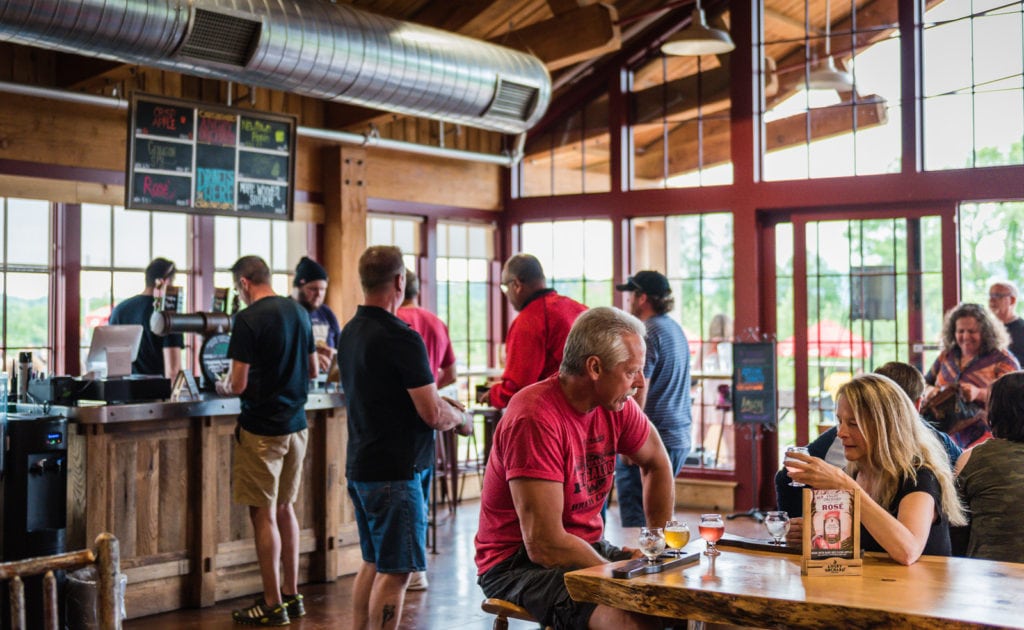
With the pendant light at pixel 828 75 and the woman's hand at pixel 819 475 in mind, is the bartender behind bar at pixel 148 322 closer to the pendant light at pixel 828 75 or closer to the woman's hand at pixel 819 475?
the woman's hand at pixel 819 475

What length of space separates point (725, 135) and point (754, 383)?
73.7 inches

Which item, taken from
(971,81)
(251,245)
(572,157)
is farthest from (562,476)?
(572,157)

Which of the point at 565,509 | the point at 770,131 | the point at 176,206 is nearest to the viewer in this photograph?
the point at 565,509

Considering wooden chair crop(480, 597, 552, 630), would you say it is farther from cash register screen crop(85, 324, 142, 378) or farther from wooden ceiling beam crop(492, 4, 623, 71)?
wooden ceiling beam crop(492, 4, 623, 71)

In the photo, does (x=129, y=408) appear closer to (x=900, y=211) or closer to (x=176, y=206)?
(x=176, y=206)

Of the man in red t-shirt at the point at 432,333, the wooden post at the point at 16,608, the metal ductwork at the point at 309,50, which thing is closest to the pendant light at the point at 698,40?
the metal ductwork at the point at 309,50

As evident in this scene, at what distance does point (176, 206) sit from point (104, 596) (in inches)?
193

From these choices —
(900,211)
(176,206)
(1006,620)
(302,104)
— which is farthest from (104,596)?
(900,211)

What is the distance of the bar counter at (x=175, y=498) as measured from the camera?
500 cm

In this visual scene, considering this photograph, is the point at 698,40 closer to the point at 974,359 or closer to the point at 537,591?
the point at 974,359

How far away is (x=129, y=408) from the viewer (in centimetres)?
502

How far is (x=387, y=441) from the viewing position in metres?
4.00

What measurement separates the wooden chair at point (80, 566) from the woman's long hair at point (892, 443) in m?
2.04

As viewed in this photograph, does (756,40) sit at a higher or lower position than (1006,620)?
higher
